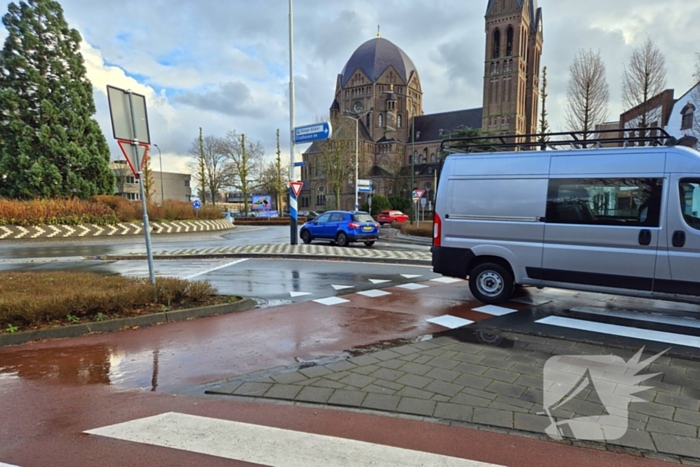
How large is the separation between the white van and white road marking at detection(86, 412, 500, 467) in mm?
4611

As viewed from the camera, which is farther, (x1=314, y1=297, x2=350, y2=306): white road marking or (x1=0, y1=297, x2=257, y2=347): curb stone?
(x1=314, y1=297, x2=350, y2=306): white road marking

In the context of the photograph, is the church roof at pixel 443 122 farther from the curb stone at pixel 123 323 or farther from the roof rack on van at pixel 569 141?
the curb stone at pixel 123 323

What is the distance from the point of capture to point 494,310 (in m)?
6.61

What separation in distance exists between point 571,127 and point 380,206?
34476 mm

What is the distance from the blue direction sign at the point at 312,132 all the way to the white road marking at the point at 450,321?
34.7 ft

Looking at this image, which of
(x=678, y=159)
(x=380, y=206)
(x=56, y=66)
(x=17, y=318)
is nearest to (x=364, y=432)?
(x=17, y=318)

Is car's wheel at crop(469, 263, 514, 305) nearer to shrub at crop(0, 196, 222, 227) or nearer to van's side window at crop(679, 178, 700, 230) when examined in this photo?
van's side window at crop(679, 178, 700, 230)

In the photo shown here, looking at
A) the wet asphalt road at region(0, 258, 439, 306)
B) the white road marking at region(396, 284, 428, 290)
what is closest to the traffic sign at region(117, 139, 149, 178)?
the wet asphalt road at region(0, 258, 439, 306)

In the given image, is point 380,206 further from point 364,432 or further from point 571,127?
point 364,432

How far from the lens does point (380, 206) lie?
5456 cm

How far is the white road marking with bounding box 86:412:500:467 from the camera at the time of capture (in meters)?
2.59

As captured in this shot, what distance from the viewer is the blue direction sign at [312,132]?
1522 centimetres

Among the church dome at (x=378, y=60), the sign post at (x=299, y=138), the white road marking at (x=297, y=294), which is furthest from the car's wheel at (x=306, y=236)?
the church dome at (x=378, y=60)

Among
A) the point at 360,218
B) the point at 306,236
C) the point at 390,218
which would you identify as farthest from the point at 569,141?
the point at 390,218
